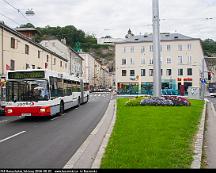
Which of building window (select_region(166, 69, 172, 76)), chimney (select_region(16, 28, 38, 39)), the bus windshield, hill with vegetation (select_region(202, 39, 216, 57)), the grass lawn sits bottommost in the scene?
the grass lawn

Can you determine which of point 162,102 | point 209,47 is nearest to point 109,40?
point 209,47

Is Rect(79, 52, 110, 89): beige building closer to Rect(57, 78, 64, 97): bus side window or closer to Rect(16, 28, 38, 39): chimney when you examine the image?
Rect(16, 28, 38, 39): chimney

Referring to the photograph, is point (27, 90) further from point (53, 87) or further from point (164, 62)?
point (164, 62)

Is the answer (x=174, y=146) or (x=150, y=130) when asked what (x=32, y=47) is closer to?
(x=150, y=130)

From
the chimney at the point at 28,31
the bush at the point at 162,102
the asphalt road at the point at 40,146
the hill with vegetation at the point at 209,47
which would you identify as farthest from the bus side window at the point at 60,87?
the hill with vegetation at the point at 209,47

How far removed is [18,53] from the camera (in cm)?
3856

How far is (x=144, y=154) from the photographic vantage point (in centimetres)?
807

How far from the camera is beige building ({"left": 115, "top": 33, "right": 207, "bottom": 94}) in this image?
79438 millimetres

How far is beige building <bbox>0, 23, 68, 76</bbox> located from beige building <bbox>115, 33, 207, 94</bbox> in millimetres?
32744

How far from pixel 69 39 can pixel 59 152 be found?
311 feet

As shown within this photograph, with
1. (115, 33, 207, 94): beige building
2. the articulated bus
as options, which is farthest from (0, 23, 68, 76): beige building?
(115, 33, 207, 94): beige building

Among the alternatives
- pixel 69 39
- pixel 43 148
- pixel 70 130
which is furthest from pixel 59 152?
pixel 69 39

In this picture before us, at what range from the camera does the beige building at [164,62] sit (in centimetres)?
7944

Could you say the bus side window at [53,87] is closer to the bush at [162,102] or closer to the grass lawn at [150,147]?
the grass lawn at [150,147]
